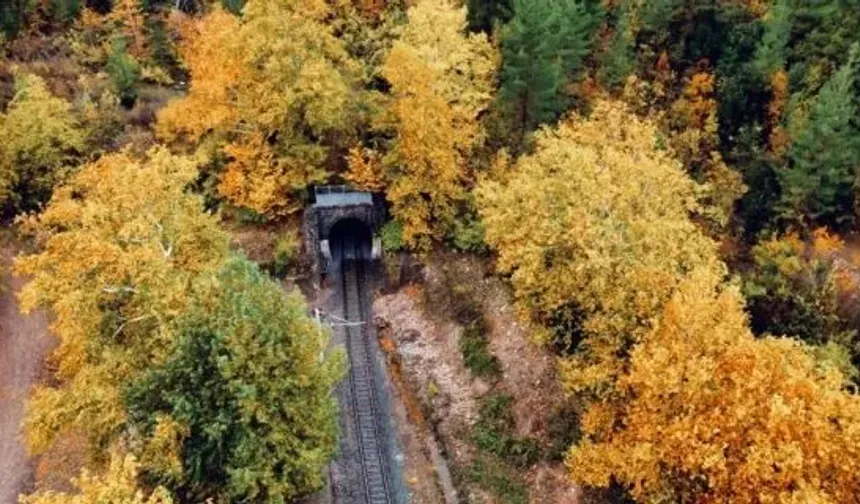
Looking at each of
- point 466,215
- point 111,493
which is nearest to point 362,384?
point 466,215

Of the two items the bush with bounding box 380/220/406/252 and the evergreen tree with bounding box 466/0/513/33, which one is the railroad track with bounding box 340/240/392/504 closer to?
the bush with bounding box 380/220/406/252

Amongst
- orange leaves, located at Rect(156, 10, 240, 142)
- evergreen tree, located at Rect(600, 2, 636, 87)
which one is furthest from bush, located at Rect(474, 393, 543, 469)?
orange leaves, located at Rect(156, 10, 240, 142)

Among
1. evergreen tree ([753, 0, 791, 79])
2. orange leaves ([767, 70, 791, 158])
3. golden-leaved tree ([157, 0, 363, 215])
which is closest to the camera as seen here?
golden-leaved tree ([157, 0, 363, 215])

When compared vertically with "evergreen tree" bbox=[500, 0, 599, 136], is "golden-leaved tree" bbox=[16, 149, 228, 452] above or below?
below

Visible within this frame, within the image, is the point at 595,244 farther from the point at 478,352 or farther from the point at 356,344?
the point at 356,344

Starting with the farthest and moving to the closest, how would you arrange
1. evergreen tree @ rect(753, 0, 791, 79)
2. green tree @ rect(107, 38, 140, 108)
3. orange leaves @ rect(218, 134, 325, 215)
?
green tree @ rect(107, 38, 140, 108)
orange leaves @ rect(218, 134, 325, 215)
evergreen tree @ rect(753, 0, 791, 79)
